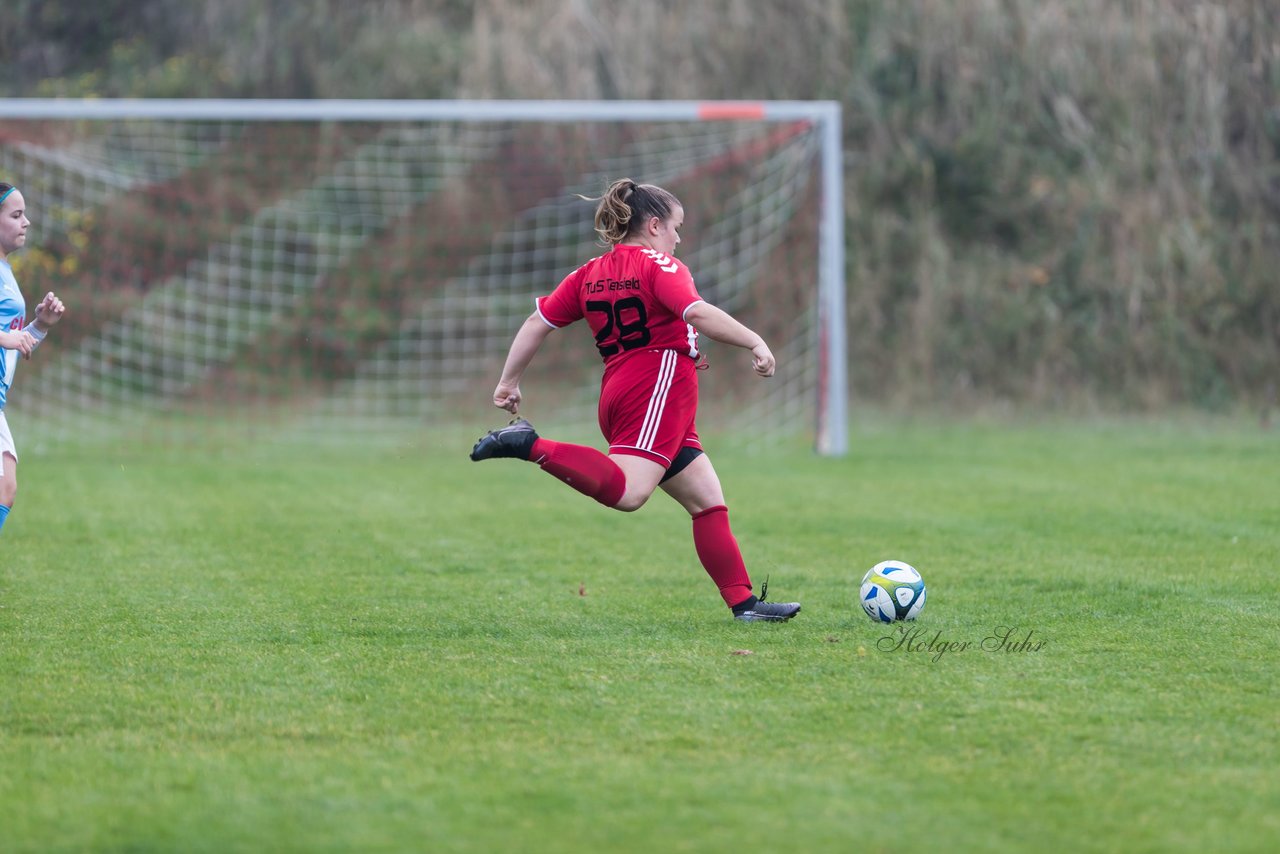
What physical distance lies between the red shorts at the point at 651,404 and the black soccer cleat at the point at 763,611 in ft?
2.05

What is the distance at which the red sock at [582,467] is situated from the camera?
5.64 meters

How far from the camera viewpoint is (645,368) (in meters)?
5.84

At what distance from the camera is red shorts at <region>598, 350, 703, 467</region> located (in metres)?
5.80

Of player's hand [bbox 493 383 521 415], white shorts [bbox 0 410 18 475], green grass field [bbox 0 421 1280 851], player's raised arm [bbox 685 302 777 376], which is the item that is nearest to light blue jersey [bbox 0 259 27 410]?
white shorts [bbox 0 410 18 475]

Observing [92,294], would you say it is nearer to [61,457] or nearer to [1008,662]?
[61,457]

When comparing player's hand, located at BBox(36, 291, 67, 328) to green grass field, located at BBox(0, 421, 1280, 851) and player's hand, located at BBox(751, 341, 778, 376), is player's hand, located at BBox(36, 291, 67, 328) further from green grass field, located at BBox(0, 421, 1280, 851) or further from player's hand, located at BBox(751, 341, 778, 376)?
player's hand, located at BBox(751, 341, 778, 376)

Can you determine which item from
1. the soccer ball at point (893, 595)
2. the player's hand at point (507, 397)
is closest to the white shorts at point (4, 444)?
the player's hand at point (507, 397)

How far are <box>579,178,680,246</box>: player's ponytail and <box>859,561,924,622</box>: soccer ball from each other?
153 centimetres

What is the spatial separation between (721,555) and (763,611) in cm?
26

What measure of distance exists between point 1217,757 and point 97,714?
9.67 ft

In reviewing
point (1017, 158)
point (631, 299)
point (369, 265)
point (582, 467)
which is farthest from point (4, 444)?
point (1017, 158)

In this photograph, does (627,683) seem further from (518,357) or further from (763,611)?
(518,357)
